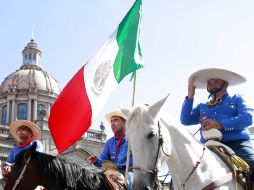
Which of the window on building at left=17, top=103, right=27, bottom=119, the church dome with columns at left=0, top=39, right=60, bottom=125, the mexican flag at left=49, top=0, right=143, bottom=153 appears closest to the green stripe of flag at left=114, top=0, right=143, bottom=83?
the mexican flag at left=49, top=0, right=143, bottom=153

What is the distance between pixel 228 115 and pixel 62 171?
227cm

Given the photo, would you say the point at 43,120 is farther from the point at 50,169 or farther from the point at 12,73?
the point at 50,169

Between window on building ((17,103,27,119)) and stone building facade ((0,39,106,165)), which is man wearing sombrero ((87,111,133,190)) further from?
window on building ((17,103,27,119))

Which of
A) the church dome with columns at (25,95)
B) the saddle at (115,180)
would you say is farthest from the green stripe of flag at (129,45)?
the church dome with columns at (25,95)

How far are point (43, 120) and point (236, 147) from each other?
125 ft

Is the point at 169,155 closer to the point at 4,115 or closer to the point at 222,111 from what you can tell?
the point at 222,111

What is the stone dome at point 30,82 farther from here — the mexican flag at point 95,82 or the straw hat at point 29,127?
the mexican flag at point 95,82

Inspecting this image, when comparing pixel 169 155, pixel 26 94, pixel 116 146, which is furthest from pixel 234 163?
pixel 26 94

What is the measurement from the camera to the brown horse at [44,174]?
6172 millimetres

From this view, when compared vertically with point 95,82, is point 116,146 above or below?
below

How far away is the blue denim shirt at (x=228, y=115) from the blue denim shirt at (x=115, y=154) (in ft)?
5.70

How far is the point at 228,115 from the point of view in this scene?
6070mm

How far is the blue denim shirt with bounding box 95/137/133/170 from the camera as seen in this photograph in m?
7.89

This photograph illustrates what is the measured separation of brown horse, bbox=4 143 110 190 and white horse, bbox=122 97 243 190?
1.72 metres
